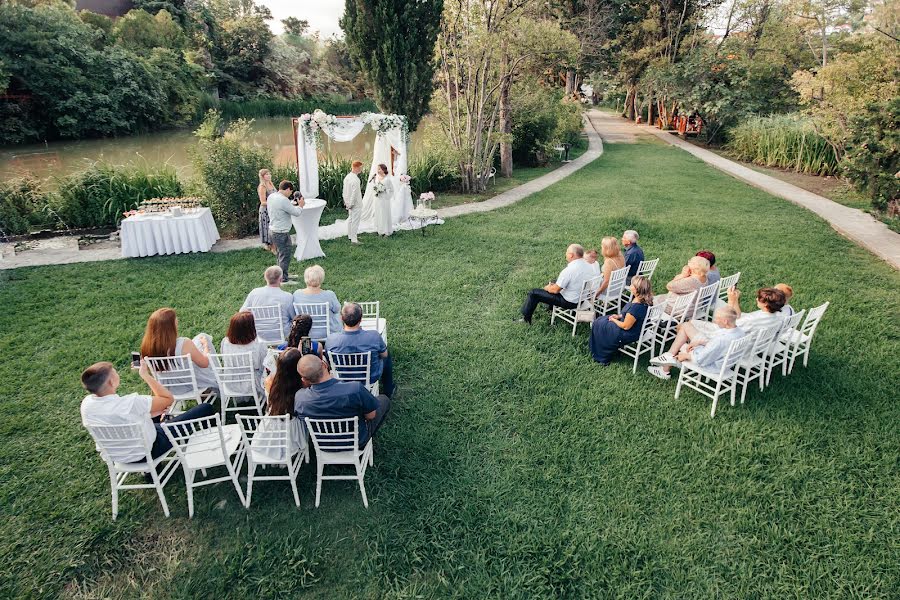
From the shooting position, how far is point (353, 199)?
33.5 feet

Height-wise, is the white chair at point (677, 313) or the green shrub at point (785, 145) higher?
the green shrub at point (785, 145)

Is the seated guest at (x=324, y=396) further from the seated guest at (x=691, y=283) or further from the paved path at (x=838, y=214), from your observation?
the paved path at (x=838, y=214)

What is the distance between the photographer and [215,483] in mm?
4195

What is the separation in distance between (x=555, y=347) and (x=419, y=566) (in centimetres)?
348

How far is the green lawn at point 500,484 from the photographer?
344 centimetres

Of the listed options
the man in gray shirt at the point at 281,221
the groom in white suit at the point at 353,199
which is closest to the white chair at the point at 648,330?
the man in gray shirt at the point at 281,221

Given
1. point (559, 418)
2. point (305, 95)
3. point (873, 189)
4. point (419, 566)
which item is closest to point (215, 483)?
point (419, 566)

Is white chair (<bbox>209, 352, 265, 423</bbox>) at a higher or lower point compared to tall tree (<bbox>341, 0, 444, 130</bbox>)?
lower

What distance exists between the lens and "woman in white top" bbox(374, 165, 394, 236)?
35.3ft

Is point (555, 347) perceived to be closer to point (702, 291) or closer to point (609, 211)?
point (702, 291)

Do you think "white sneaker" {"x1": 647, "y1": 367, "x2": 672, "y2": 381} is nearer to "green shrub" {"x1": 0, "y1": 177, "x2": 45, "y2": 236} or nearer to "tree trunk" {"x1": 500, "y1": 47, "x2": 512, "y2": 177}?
"tree trunk" {"x1": 500, "y1": 47, "x2": 512, "y2": 177}

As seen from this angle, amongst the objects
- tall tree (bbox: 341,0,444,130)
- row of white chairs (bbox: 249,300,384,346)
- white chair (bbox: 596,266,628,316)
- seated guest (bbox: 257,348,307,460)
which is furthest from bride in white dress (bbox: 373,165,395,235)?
seated guest (bbox: 257,348,307,460)

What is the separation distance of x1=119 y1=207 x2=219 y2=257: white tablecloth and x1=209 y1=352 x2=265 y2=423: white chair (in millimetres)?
5975

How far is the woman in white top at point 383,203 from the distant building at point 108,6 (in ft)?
136
